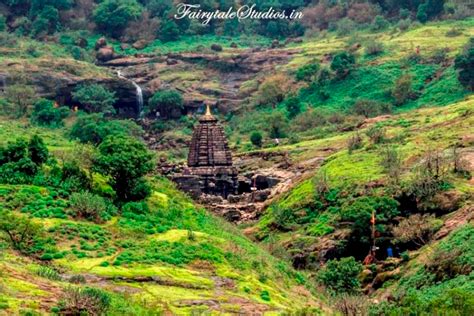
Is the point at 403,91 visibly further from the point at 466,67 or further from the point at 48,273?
the point at 48,273

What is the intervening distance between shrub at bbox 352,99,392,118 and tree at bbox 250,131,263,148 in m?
8.26

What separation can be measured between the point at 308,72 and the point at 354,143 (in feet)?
87.6

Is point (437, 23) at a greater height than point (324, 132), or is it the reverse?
point (437, 23)

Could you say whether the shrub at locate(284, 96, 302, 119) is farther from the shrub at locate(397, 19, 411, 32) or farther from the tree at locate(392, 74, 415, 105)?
the shrub at locate(397, 19, 411, 32)

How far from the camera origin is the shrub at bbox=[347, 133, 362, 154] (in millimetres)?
64938

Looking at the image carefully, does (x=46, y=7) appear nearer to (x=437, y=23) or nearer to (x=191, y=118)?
(x=191, y=118)

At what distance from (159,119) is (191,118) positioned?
9.02 feet

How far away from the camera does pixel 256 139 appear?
78.7 metres

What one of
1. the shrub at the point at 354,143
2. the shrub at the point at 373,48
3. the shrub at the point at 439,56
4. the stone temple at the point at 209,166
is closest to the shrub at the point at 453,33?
the shrub at the point at 439,56

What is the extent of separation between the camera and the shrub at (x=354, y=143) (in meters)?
64.9

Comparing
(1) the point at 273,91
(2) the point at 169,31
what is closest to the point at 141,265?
(1) the point at 273,91

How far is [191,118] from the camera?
92812 mm

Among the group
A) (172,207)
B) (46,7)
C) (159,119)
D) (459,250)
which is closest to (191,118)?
(159,119)

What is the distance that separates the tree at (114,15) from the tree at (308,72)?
24953 mm
